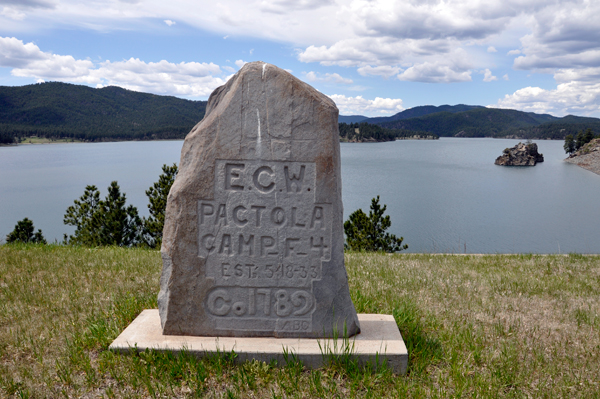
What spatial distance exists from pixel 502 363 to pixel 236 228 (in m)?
3.04

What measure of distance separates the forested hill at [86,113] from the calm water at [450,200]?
211 ft

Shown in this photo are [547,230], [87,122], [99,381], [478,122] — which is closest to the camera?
[99,381]

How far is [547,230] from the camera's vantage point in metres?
26.3

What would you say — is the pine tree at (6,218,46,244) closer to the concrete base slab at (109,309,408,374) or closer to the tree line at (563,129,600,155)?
the concrete base slab at (109,309,408,374)

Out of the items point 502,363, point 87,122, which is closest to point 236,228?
point 502,363

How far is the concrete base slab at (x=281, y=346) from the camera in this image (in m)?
4.09

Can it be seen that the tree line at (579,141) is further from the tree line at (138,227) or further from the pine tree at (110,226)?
the pine tree at (110,226)

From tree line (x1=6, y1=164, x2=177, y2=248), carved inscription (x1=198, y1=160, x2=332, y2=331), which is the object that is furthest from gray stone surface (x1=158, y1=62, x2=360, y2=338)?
tree line (x1=6, y1=164, x2=177, y2=248)

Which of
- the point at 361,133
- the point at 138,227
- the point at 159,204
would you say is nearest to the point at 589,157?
the point at 361,133

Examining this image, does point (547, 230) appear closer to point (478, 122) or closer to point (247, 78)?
point (247, 78)

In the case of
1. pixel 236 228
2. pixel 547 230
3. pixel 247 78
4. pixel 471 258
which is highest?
pixel 247 78

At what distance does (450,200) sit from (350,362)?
33394mm

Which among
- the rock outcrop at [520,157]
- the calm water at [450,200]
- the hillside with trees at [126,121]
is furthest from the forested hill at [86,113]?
the rock outcrop at [520,157]

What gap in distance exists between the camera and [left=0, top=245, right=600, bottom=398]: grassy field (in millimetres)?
3750
